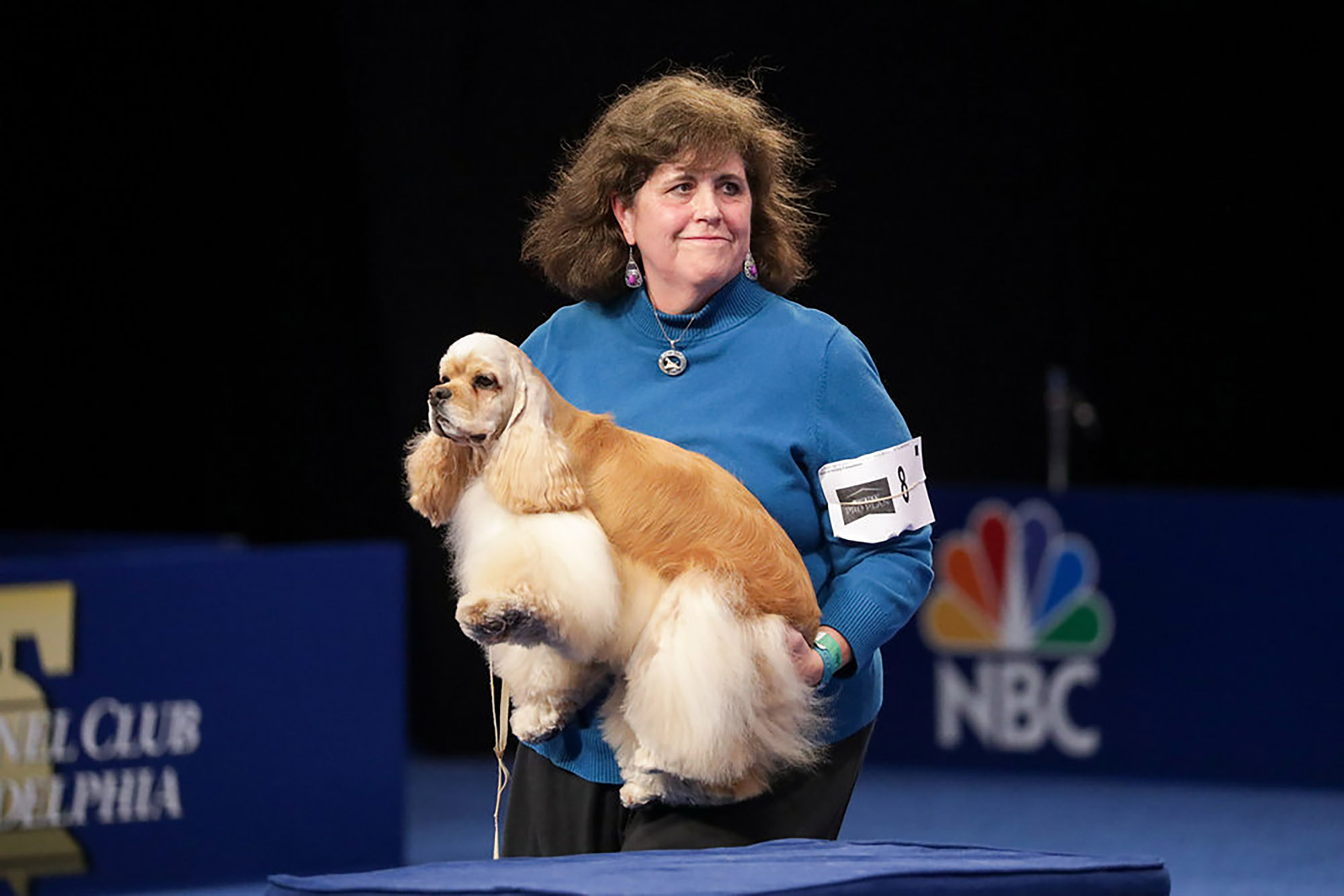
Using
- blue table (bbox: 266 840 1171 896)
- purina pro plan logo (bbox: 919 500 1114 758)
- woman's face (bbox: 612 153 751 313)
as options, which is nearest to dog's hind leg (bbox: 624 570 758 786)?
blue table (bbox: 266 840 1171 896)

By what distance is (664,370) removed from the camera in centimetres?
240

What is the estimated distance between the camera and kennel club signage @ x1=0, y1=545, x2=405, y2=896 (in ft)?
16.6

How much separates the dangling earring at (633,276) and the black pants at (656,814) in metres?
0.61

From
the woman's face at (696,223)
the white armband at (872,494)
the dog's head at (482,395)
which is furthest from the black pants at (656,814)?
the woman's face at (696,223)

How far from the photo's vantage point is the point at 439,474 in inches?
86.7

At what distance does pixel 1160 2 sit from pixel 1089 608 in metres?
2.64

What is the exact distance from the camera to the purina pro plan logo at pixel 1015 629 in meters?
6.97

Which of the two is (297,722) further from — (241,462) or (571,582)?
(571,582)

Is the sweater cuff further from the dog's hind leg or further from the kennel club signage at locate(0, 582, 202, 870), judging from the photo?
the kennel club signage at locate(0, 582, 202, 870)

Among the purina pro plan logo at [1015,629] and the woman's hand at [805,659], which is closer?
the woman's hand at [805,659]

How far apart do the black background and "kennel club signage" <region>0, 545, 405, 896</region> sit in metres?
1.98

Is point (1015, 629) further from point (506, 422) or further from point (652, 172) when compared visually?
point (506, 422)

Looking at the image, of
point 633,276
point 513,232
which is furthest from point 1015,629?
point 633,276

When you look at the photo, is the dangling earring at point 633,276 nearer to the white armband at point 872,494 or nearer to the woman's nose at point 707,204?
the woman's nose at point 707,204
